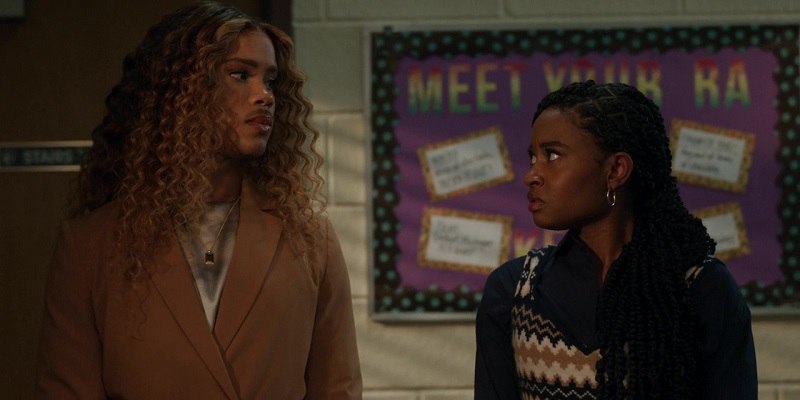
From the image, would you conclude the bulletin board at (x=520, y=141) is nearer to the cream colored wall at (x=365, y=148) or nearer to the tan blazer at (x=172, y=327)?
the cream colored wall at (x=365, y=148)

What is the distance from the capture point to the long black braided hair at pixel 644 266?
65.3 inches

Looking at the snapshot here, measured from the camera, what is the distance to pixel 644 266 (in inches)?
68.1

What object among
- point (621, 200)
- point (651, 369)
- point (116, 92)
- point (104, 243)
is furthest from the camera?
point (116, 92)

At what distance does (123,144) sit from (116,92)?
11cm

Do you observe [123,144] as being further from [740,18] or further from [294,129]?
[740,18]

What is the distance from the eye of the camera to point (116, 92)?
2.03 m

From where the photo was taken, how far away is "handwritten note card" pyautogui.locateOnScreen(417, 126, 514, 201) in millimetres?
2943

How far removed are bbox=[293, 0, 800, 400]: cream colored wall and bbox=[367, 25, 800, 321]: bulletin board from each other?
1.4 inches

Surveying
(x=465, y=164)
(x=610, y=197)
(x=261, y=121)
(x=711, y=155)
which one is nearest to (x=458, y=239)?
(x=465, y=164)

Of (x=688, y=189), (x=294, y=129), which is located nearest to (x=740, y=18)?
(x=688, y=189)

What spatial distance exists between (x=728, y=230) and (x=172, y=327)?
1738 mm

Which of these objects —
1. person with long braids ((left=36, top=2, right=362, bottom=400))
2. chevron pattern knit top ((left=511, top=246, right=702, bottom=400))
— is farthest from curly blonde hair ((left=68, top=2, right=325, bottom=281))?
chevron pattern knit top ((left=511, top=246, right=702, bottom=400))

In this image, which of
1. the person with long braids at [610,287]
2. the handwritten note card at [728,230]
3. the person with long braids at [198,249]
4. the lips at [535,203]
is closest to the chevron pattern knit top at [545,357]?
the person with long braids at [610,287]

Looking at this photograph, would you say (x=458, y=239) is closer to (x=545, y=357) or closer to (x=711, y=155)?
(x=711, y=155)
